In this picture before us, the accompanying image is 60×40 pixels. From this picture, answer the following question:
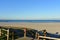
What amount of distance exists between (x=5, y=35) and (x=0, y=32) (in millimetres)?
382

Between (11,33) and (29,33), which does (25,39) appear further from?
(29,33)

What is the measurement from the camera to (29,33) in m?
16.2

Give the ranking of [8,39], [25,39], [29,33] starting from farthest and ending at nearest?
[29,33], [8,39], [25,39]

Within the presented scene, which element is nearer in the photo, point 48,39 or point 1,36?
point 48,39

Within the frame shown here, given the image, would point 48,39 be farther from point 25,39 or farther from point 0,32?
point 0,32

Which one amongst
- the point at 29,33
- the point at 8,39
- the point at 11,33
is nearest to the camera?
the point at 8,39

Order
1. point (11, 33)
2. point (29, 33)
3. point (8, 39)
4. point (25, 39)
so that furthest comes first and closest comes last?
point (29, 33) → point (11, 33) → point (8, 39) → point (25, 39)

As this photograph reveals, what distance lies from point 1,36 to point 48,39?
13.6 feet

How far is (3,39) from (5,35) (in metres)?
0.42

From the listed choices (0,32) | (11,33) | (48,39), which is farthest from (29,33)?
(48,39)

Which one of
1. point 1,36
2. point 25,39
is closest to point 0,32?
point 1,36

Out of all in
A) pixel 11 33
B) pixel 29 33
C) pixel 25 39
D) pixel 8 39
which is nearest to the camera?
pixel 25 39

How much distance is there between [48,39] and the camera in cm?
984

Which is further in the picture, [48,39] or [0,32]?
[0,32]
